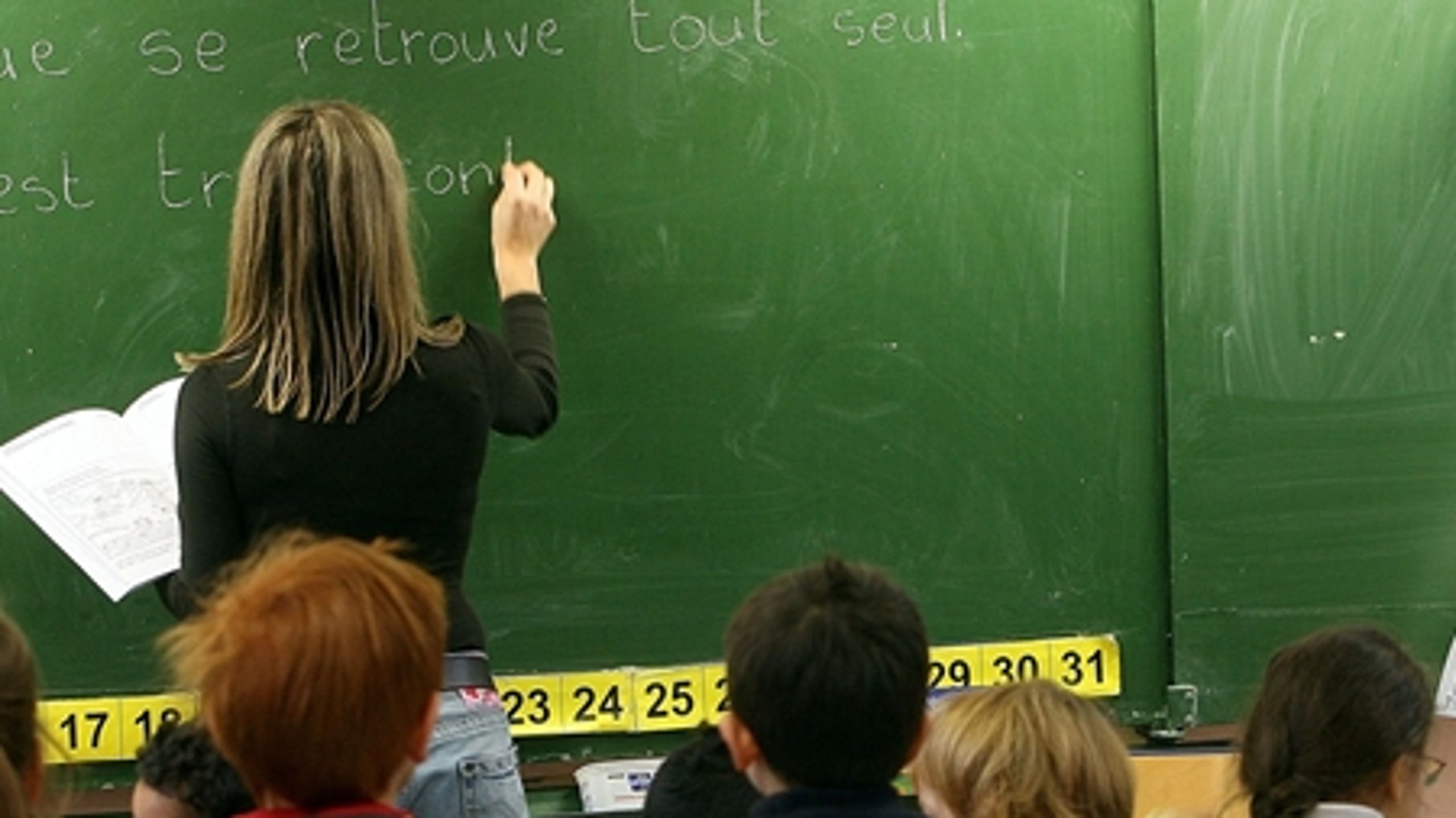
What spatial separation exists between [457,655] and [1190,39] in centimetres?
163

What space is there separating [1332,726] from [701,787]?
73cm

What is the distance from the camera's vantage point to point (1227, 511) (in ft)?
10.9

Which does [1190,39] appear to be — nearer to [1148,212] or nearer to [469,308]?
[1148,212]

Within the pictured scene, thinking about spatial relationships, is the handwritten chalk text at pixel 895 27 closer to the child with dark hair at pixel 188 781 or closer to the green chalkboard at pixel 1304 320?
the green chalkboard at pixel 1304 320

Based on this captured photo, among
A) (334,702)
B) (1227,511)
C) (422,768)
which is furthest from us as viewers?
(1227,511)

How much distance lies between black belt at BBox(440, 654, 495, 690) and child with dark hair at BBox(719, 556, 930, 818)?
0.64 m

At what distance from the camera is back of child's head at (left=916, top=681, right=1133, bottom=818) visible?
2.23 m

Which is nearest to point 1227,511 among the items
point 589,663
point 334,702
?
point 589,663

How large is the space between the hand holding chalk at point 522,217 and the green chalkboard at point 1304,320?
101 cm

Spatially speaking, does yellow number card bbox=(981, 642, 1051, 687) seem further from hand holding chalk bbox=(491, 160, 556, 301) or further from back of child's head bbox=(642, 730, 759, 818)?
back of child's head bbox=(642, 730, 759, 818)

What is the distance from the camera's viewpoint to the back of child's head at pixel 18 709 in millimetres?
1922

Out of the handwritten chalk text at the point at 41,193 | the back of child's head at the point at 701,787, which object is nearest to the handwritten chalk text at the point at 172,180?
the handwritten chalk text at the point at 41,193

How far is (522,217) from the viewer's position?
316 centimetres

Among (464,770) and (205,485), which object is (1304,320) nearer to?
(464,770)
